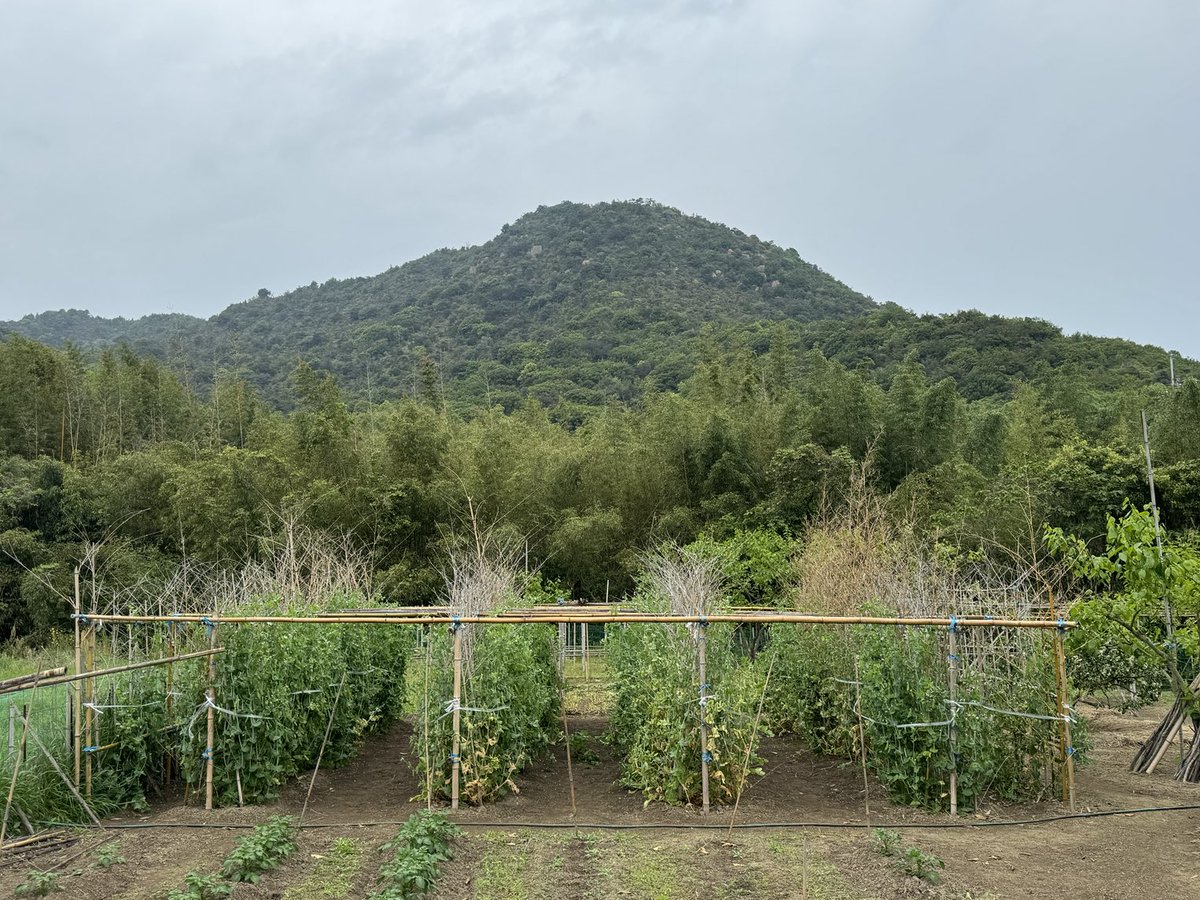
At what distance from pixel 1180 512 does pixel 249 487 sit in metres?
18.5

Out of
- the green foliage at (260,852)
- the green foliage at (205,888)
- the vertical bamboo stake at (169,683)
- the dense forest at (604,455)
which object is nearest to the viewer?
the green foliage at (205,888)

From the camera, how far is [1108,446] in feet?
60.1

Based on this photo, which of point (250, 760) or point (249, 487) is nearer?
point (250, 760)

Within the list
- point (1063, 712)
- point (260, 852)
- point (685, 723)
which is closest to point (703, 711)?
point (685, 723)

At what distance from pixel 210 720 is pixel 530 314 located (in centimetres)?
3749

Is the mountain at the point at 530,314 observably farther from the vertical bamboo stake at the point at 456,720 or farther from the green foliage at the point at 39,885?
the green foliage at the point at 39,885

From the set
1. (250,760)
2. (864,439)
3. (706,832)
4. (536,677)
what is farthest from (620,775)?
(864,439)

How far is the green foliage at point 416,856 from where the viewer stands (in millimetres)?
5383

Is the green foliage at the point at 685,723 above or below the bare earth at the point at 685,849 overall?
above

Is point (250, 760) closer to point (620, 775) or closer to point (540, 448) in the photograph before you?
point (620, 775)

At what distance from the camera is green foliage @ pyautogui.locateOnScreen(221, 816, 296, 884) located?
5.61 metres

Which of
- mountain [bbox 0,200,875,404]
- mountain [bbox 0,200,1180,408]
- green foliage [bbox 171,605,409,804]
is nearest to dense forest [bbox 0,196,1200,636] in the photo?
mountain [bbox 0,200,1180,408]

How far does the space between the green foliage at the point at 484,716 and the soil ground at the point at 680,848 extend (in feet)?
0.86

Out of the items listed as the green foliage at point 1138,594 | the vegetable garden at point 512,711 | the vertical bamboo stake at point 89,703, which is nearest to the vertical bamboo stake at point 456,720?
the vegetable garden at point 512,711
